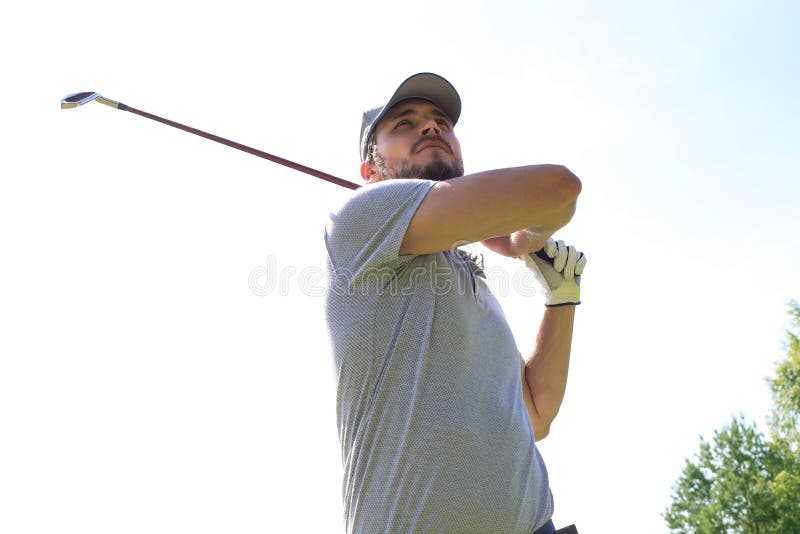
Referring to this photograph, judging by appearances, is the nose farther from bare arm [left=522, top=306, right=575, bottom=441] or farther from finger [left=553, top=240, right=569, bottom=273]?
bare arm [left=522, top=306, right=575, bottom=441]

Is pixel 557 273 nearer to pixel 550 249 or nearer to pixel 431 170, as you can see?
pixel 550 249

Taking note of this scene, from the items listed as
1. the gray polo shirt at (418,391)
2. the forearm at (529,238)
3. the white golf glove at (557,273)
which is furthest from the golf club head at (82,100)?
the white golf glove at (557,273)

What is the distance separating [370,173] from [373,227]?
110 cm

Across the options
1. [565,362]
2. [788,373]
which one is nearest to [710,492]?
[788,373]

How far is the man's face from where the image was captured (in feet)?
10.8

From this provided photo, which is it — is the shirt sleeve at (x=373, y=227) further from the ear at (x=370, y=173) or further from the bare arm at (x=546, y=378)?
the bare arm at (x=546, y=378)

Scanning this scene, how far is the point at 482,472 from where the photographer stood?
89.7 inches

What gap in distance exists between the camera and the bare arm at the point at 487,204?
2.47m

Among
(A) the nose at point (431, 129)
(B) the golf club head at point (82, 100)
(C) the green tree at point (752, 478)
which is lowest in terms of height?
(C) the green tree at point (752, 478)

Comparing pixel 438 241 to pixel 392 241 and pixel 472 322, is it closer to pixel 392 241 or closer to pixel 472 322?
pixel 392 241

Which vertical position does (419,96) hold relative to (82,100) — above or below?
below

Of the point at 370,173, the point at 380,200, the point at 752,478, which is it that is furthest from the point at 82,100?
the point at 752,478

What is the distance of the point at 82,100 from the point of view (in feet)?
14.8

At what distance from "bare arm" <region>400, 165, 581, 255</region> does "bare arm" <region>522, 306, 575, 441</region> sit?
1.07m
